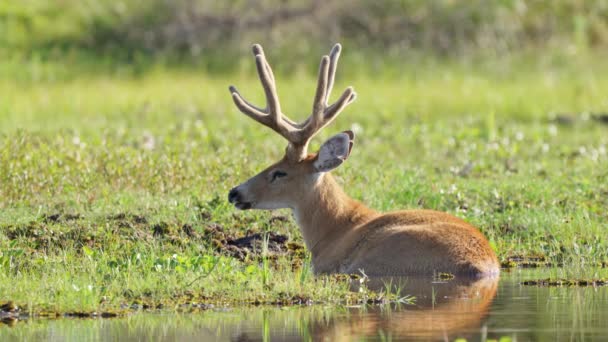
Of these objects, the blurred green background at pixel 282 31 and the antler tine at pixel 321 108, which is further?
the blurred green background at pixel 282 31

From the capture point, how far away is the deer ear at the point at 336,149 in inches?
417

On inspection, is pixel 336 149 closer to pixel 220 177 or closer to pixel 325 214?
pixel 325 214

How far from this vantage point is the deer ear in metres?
10.6

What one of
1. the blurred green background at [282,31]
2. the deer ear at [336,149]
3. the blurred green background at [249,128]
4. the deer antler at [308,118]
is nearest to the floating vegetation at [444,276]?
the blurred green background at [249,128]

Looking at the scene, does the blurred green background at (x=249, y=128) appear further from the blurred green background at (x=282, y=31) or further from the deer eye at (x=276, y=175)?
the deer eye at (x=276, y=175)

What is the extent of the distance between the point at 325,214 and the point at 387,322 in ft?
10.3

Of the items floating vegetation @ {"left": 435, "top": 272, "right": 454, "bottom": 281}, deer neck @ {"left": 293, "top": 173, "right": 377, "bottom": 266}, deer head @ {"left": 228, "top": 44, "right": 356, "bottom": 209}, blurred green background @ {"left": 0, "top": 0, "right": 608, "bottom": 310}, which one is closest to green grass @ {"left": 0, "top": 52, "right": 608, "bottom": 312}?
blurred green background @ {"left": 0, "top": 0, "right": 608, "bottom": 310}

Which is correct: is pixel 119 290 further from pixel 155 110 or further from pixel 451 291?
pixel 155 110

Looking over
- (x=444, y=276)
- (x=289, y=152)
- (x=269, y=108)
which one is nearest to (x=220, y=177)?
(x=289, y=152)

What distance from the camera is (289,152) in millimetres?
11117

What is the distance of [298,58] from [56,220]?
52.1 ft

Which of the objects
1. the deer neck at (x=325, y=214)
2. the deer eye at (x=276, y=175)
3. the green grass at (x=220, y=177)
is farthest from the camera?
the deer eye at (x=276, y=175)

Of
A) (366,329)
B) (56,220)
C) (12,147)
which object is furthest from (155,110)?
(366,329)

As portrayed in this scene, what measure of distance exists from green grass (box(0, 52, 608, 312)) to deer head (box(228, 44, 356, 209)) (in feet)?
1.86
